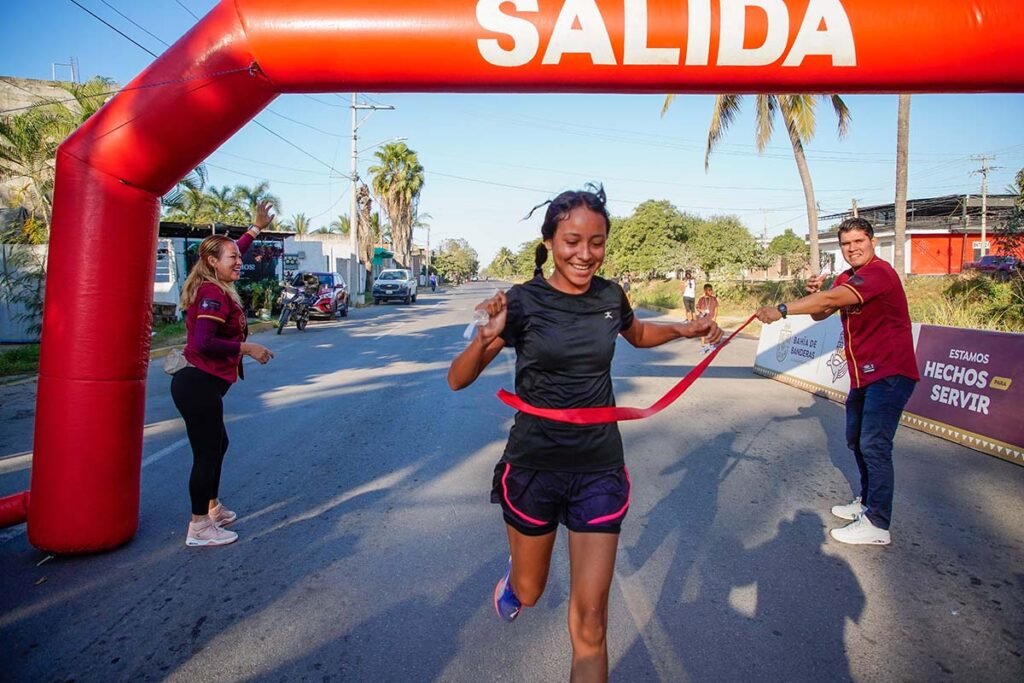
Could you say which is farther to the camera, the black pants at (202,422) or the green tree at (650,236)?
the green tree at (650,236)

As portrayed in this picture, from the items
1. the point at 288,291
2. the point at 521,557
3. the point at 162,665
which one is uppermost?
the point at 288,291

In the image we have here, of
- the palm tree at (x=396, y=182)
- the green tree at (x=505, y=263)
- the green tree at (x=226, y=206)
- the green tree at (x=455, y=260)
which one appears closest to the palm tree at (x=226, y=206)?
the green tree at (x=226, y=206)

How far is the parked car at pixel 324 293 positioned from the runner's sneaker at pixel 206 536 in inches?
723

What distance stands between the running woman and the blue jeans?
2434mm

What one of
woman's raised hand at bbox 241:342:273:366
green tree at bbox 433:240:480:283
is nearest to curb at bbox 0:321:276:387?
woman's raised hand at bbox 241:342:273:366

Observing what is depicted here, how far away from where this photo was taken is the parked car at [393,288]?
3906 cm

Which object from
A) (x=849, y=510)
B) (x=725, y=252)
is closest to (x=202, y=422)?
(x=849, y=510)

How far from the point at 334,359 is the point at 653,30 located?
11005 mm

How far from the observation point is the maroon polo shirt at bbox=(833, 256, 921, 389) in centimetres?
429

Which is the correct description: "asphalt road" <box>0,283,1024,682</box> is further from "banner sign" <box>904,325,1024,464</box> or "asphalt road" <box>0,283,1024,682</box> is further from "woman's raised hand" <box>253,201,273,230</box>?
"woman's raised hand" <box>253,201,273,230</box>

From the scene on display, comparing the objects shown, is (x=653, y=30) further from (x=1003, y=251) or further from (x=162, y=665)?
(x=1003, y=251)

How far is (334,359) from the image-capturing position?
13.6 meters

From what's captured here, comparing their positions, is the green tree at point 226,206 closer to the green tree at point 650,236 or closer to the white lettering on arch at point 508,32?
the green tree at point 650,236

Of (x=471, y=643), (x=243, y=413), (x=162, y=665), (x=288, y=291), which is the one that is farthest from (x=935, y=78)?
(x=288, y=291)
